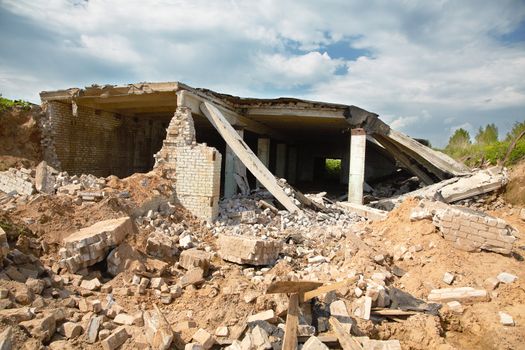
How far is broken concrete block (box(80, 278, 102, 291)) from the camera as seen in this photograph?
4432 millimetres

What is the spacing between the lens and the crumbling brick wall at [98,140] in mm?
9625

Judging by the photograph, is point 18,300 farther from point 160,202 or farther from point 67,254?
point 160,202

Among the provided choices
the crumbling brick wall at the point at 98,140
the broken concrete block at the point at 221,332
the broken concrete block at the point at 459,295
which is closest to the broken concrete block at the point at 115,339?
the broken concrete block at the point at 221,332

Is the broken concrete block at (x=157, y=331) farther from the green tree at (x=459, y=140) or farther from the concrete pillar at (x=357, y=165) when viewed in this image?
the green tree at (x=459, y=140)

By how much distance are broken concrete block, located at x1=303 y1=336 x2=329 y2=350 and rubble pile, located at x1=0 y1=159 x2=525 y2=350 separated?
0.01 m

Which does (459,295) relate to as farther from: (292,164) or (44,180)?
(292,164)

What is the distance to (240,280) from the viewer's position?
16.5ft

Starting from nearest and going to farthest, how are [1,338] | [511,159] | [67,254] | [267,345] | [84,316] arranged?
[1,338]
[267,345]
[84,316]
[67,254]
[511,159]

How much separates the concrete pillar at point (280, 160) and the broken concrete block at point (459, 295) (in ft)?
39.9

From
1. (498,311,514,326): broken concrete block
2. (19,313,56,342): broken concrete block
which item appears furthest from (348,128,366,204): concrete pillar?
(19,313,56,342): broken concrete block

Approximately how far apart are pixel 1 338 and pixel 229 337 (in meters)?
2.24

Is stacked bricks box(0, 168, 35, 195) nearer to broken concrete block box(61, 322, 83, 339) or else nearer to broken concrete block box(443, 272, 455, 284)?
broken concrete block box(61, 322, 83, 339)

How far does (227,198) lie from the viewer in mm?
9727

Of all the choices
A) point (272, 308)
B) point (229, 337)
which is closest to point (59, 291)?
point (229, 337)
